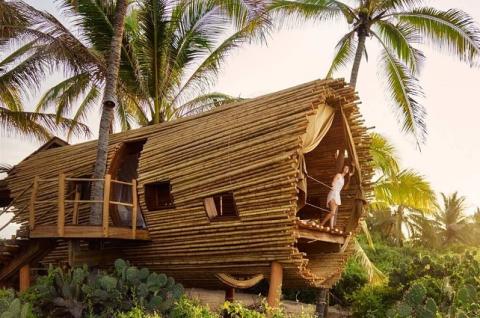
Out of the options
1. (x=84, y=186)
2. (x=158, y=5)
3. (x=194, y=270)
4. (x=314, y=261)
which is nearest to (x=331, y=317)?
(x=314, y=261)

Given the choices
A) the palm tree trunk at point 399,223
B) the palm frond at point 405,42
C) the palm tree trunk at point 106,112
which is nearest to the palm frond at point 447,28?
the palm frond at point 405,42

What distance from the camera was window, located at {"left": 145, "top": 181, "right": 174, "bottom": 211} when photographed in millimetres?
11523

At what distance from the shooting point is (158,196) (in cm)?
1198

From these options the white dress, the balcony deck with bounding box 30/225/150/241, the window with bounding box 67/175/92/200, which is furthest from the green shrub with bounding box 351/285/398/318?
the window with bounding box 67/175/92/200

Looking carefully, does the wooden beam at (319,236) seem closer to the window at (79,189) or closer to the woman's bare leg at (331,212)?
the woman's bare leg at (331,212)

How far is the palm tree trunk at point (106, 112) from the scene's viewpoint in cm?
1145

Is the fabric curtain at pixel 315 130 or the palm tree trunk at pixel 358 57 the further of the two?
the palm tree trunk at pixel 358 57

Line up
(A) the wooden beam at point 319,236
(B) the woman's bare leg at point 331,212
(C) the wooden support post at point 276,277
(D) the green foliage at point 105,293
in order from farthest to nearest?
(B) the woman's bare leg at point 331,212
(A) the wooden beam at point 319,236
(C) the wooden support post at point 276,277
(D) the green foliage at point 105,293

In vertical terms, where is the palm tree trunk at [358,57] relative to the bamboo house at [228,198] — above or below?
above

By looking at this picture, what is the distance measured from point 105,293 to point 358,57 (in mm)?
9325

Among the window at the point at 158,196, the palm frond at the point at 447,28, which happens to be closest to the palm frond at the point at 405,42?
the palm frond at the point at 447,28

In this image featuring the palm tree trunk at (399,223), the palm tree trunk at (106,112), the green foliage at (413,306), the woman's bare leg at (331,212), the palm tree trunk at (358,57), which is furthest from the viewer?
the palm tree trunk at (399,223)

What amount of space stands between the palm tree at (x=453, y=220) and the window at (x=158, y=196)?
24.3 m


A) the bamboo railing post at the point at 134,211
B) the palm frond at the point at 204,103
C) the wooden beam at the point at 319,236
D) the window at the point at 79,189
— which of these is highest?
the palm frond at the point at 204,103
